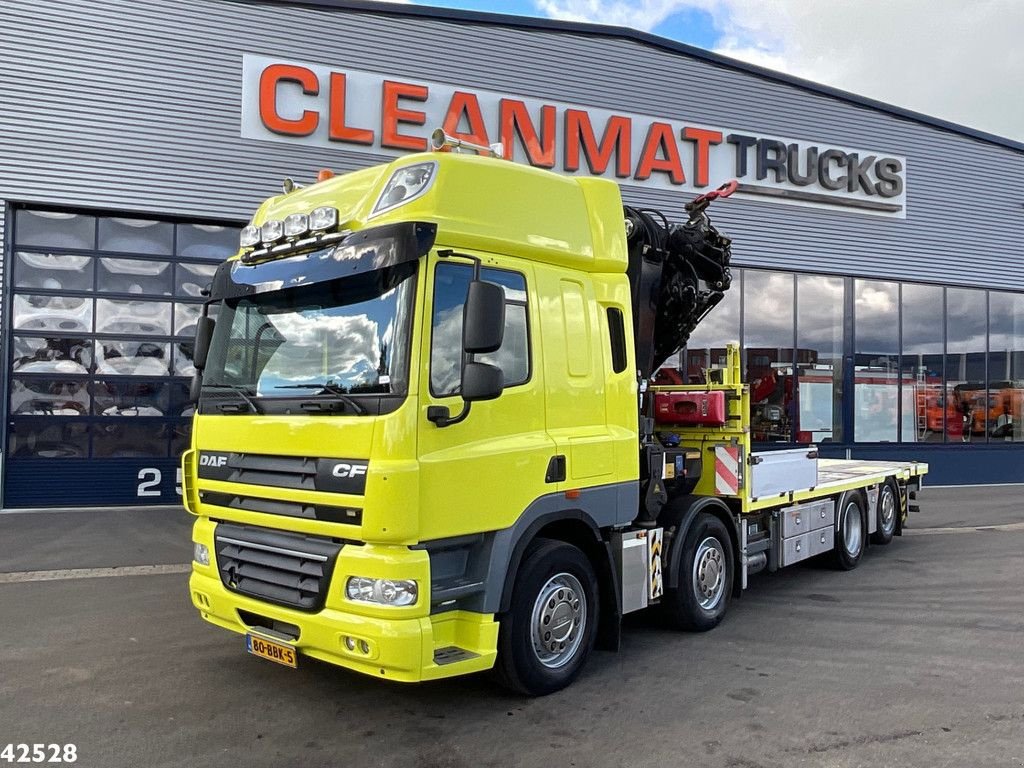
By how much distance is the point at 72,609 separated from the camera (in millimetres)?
6859

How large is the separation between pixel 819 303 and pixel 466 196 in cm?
1409

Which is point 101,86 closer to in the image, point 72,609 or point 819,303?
point 72,609

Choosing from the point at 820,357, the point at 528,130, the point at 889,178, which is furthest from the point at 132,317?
the point at 889,178

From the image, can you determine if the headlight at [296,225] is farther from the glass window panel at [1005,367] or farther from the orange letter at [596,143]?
the glass window panel at [1005,367]

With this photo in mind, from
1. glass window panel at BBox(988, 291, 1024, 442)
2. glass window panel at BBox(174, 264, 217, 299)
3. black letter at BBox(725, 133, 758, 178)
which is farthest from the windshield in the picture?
glass window panel at BBox(988, 291, 1024, 442)

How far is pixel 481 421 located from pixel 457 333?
19.8 inches

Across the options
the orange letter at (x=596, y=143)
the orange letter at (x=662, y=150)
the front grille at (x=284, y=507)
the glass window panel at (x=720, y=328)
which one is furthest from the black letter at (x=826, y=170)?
the front grille at (x=284, y=507)

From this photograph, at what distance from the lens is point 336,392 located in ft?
14.0

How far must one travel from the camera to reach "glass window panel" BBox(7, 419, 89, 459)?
11727 millimetres

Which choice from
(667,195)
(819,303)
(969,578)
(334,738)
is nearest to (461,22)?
(667,195)

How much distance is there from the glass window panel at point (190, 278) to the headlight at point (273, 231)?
8.36 meters

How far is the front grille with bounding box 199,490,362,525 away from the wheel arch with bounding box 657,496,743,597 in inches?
111

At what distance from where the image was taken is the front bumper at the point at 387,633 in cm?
393

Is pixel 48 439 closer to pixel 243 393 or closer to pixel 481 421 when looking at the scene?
pixel 243 393
